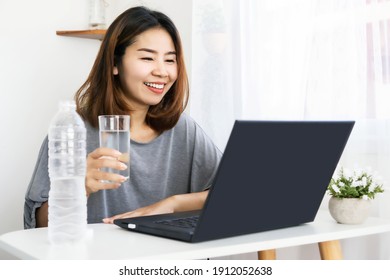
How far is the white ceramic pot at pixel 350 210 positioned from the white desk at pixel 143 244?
7 cm

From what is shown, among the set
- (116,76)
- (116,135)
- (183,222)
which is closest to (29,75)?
(116,76)

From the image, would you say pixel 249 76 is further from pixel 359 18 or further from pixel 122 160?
pixel 122 160

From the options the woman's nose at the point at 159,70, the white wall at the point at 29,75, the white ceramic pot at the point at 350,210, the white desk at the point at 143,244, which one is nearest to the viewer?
the white desk at the point at 143,244

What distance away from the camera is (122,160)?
1.24 m

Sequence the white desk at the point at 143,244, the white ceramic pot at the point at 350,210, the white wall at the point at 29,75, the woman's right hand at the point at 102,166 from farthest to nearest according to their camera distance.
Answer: the white wall at the point at 29,75 < the white ceramic pot at the point at 350,210 < the woman's right hand at the point at 102,166 < the white desk at the point at 143,244

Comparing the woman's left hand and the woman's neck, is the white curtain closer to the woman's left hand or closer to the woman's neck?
the woman's neck

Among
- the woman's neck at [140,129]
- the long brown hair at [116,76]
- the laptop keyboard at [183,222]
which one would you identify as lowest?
the laptop keyboard at [183,222]

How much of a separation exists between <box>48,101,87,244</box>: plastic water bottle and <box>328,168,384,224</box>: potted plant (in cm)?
62

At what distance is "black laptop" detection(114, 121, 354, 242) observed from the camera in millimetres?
1019

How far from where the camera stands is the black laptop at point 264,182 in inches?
40.1

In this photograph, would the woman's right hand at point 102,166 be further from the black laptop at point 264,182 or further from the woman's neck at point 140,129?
the woman's neck at point 140,129

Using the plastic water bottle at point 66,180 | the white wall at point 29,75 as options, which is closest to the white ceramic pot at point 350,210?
the plastic water bottle at point 66,180

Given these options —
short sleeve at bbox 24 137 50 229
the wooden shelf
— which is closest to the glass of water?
short sleeve at bbox 24 137 50 229

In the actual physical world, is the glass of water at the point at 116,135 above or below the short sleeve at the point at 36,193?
above
